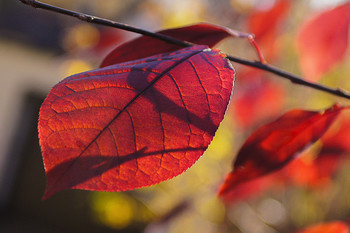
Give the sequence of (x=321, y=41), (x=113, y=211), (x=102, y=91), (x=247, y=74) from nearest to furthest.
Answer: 1. (x=102, y=91)
2. (x=321, y=41)
3. (x=247, y=74)
4. (x=113, y=211)

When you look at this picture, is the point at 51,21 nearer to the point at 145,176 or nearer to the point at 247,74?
the point at 247,74

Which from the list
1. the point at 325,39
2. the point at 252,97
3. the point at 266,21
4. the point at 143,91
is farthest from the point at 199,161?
the point at 143,91

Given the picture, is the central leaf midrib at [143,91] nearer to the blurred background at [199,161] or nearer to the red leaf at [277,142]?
the red leaf at [277,142]

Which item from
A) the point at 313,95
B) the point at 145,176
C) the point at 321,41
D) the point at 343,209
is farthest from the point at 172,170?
the point at 343,209

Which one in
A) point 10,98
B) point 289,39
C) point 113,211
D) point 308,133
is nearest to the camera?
point 308,133

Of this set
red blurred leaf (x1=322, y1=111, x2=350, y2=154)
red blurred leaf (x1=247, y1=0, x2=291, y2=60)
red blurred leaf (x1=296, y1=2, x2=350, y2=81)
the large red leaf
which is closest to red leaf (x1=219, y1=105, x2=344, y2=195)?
the large red leaf

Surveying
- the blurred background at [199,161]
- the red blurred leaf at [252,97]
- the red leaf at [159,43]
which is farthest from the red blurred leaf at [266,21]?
the red leaf at [159,43]

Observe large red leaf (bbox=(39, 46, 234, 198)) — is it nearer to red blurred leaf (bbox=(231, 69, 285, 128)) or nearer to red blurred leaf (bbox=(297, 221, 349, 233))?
red blurred leaf (bbox=(297, 221, 349, 233))

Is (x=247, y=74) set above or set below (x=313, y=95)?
below

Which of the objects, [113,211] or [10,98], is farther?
[10,98]
